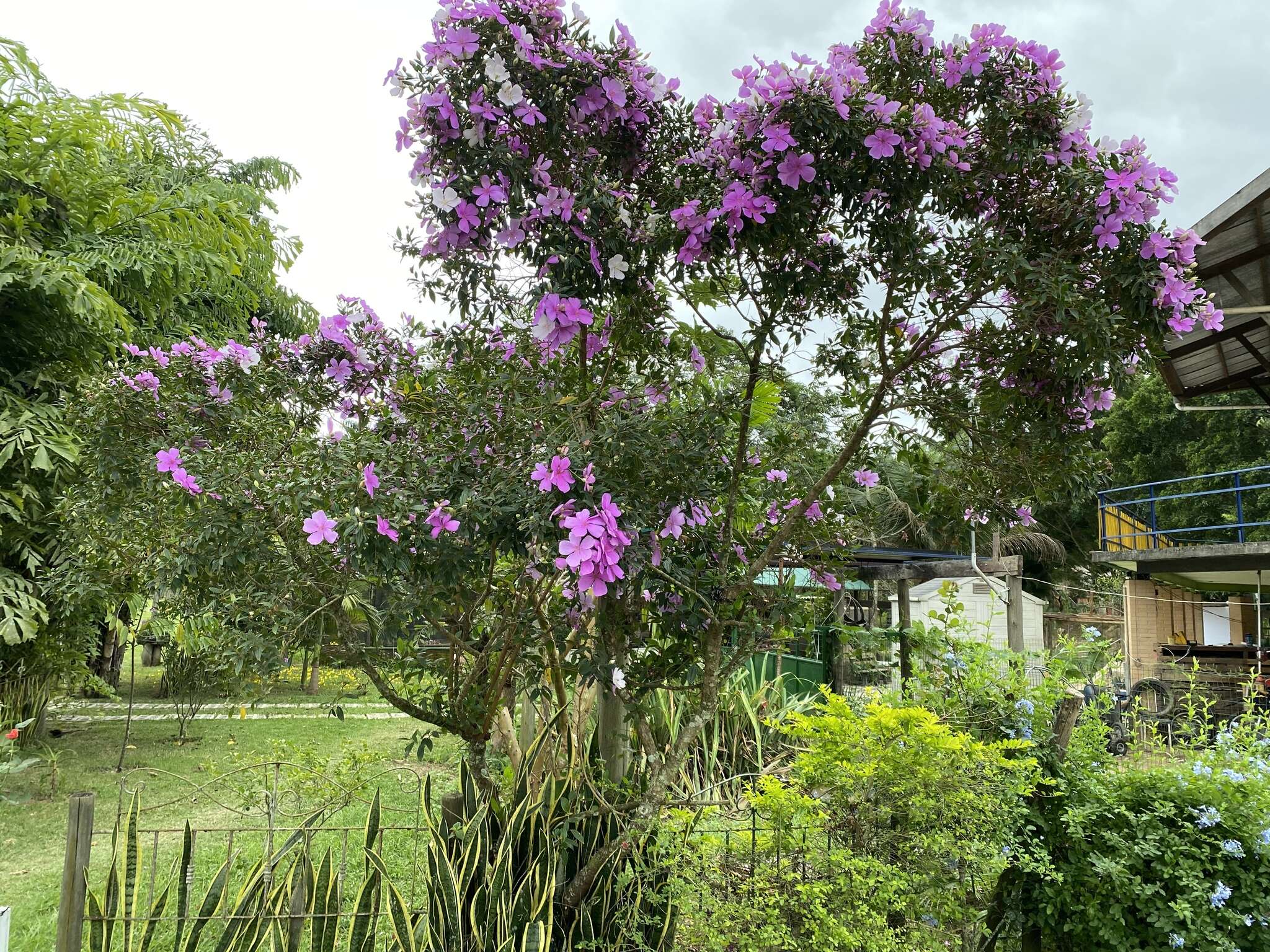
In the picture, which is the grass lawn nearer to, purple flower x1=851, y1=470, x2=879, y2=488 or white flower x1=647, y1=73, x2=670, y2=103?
purple flower x1=851, y1=470, x2=879, y2=488

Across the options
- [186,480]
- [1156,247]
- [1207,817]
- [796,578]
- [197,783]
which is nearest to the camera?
[1156,247]

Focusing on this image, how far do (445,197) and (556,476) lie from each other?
69 centimetres

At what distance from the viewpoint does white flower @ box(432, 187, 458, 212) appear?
1841 mm

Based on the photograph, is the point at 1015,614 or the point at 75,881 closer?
the point at 75,881

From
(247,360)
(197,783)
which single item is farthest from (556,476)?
(197,783)

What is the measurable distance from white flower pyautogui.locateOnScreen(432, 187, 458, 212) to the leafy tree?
3.88 meters

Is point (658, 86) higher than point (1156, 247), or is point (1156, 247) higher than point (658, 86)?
point (658, 86)

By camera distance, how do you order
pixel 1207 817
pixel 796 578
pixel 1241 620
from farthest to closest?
pixel 1241 620
pixel 796 578
pixel 1207 817

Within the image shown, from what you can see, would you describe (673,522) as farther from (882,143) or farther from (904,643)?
(904,643)

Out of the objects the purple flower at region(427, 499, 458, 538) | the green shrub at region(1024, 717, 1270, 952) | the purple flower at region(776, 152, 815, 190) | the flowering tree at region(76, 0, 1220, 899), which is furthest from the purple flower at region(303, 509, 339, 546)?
the green shrub at region(1024, 717, 1270, 952)

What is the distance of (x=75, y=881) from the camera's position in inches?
86.7

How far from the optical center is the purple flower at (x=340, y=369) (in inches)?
101

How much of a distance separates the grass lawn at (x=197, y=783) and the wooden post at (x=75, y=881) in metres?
0.22

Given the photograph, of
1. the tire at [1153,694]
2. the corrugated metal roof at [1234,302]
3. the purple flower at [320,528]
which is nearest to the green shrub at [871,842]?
the purple flower at [320,528]
